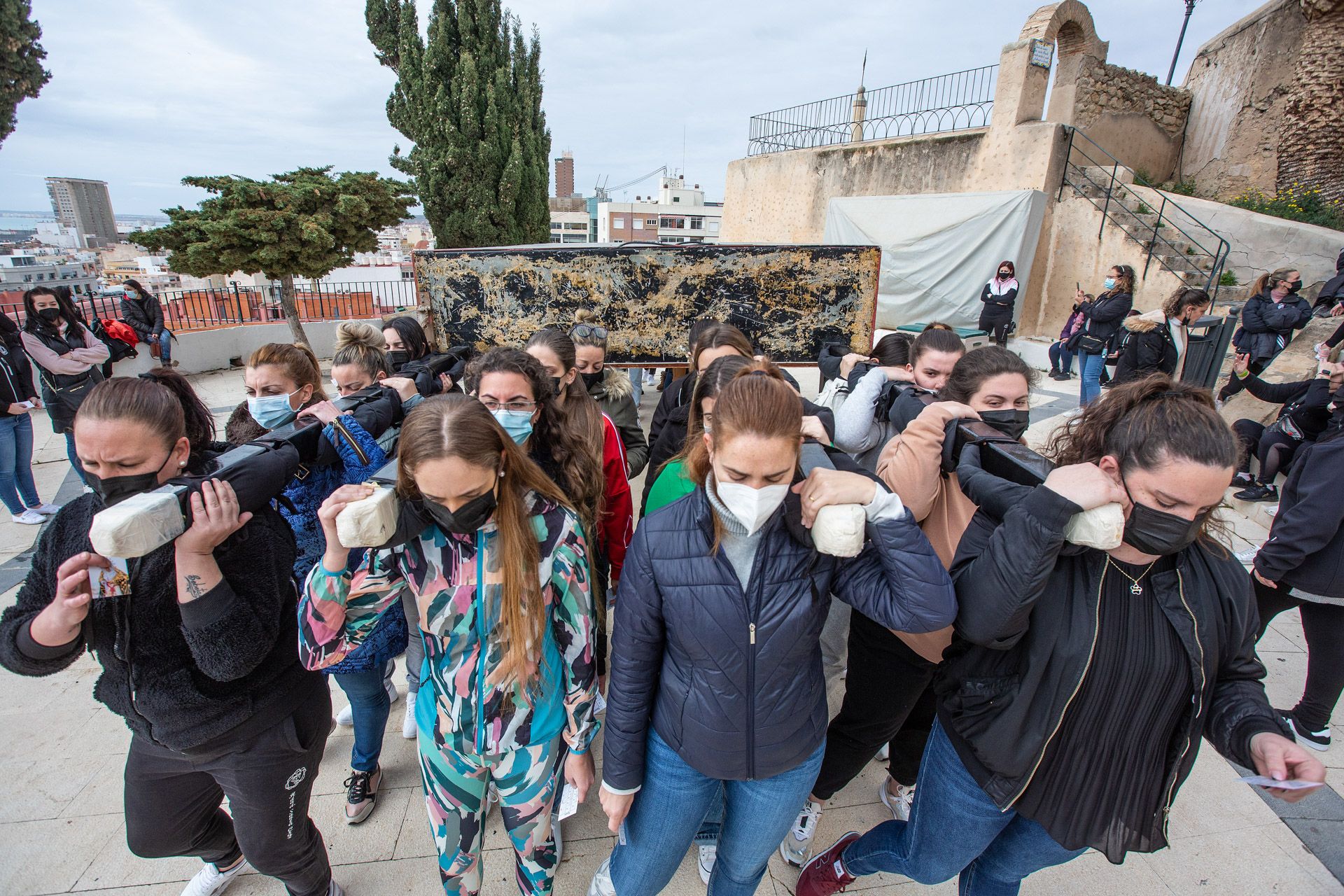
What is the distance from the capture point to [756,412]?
4.61ft

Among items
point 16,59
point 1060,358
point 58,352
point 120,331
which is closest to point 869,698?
point 58,352

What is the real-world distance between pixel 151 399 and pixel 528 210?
53.2 ft

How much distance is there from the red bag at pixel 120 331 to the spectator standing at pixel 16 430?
125 inches

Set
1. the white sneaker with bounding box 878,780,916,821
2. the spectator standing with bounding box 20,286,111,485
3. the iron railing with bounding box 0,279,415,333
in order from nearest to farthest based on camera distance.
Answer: the white sneaker with bounding box 878,780,916,821 → the spectator standing with bounding box 20,286,111,485 → the iron railing with bounding box 0,279,415,333

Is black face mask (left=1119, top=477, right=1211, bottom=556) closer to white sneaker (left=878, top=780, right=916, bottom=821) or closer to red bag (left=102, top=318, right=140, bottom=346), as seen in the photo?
white sneaker (left=878, top=780, right=916, bottom=821)

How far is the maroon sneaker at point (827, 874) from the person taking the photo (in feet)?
6.57

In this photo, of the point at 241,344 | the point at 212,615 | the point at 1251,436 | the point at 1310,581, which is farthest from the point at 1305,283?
the point at 241,344

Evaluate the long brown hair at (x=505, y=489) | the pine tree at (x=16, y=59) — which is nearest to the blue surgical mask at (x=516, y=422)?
the long brown hair at (x=505, y=489)

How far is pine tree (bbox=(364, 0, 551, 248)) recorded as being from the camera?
1458 cm

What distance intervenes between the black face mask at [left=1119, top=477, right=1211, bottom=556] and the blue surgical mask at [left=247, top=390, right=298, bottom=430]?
2726mm

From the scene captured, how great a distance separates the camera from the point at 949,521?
1.85 metres

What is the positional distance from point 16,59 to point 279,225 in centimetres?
749

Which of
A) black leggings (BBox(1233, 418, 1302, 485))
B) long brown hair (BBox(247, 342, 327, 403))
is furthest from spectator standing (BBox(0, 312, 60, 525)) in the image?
black leggings (BBox(1233, 418, 1302, 485))

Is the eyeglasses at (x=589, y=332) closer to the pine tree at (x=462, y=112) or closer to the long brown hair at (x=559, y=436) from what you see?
the long brown hair at (x=559, y=436)
